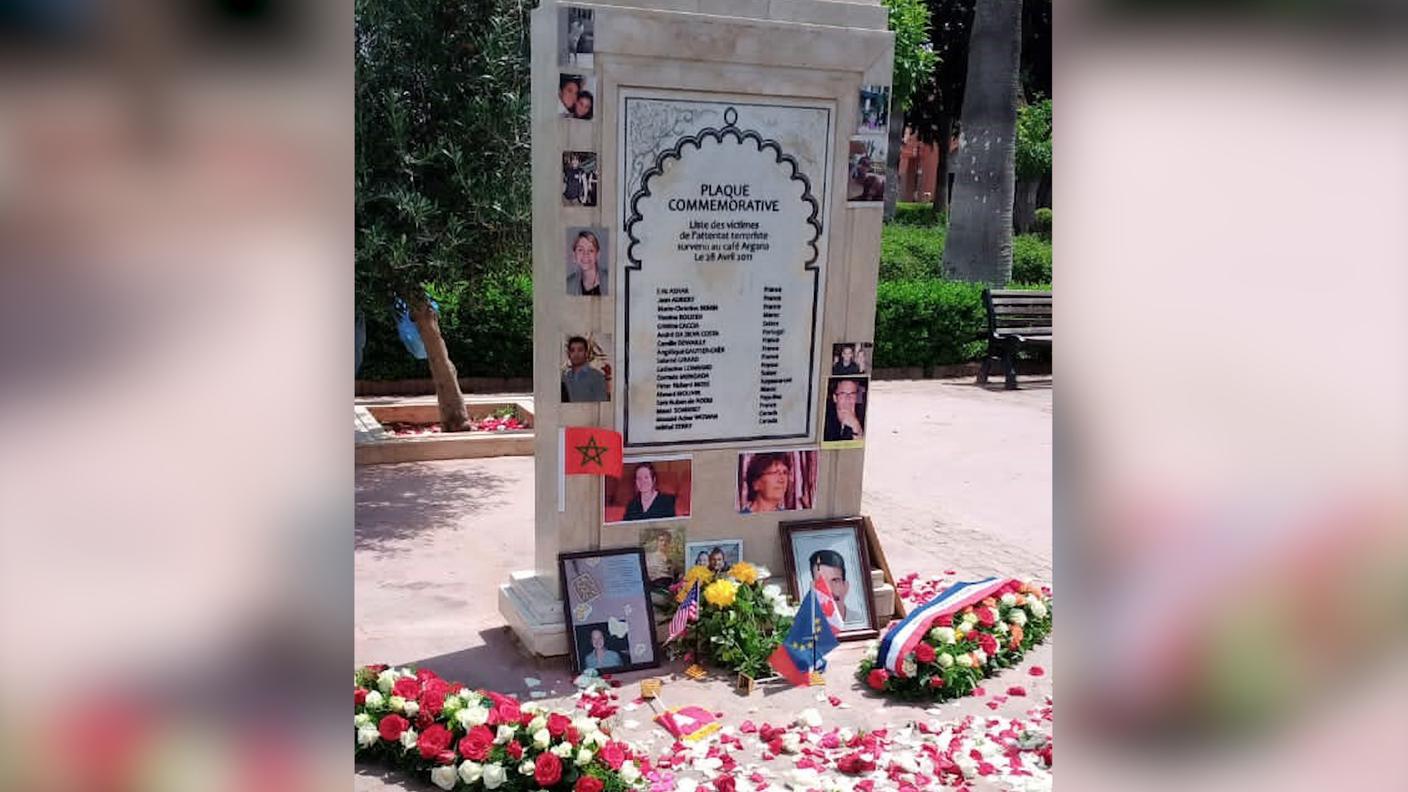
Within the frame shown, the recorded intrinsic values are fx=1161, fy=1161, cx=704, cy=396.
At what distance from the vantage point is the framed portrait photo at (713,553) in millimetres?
5023

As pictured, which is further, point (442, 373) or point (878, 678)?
point (442, 373)

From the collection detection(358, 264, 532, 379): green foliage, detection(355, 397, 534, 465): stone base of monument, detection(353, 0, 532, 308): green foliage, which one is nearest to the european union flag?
detection(353, 0, 532, 308): green foliage

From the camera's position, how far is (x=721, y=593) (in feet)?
15.6

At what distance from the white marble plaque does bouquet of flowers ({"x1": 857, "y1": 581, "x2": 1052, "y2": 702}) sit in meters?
1.08

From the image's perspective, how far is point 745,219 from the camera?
4812 millimetres

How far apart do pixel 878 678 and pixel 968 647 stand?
403mm

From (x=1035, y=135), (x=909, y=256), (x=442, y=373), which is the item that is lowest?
(x=442, y=373)

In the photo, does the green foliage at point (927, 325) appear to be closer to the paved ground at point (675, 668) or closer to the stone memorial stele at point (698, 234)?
the paved ground at point (675, 668)

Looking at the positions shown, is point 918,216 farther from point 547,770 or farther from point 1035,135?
point 547,770

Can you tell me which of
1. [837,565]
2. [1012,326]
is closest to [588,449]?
[837,565]

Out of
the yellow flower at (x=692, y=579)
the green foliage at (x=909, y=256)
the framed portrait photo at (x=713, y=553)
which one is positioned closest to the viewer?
the yellow flower at (x=692, y=579)

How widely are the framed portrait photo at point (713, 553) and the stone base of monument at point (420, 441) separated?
11.9 ft

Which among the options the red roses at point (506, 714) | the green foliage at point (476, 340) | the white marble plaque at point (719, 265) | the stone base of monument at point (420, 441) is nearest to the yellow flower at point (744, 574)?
the white marble plaque at point (719, 265)
